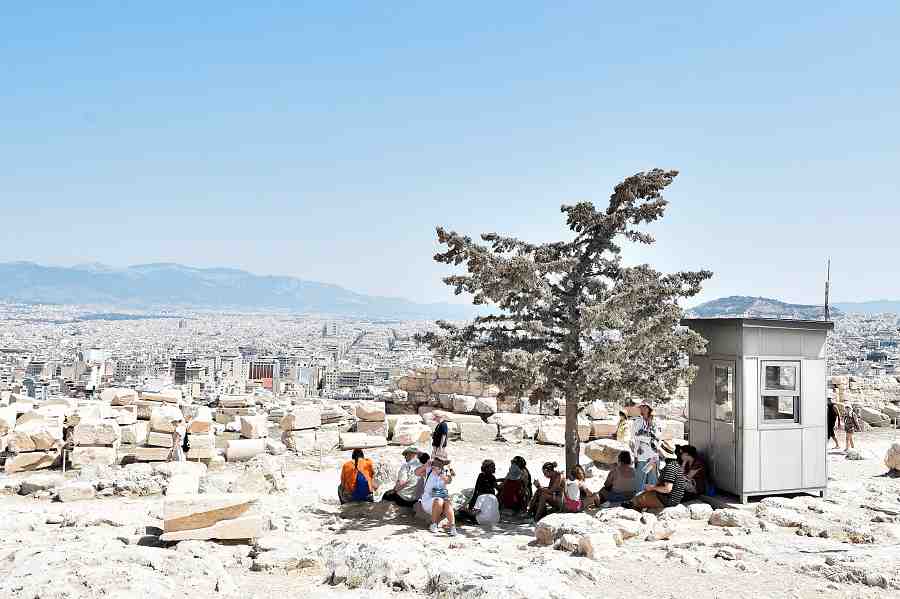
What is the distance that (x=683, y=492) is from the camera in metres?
10.7

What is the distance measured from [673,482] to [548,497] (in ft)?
5.78

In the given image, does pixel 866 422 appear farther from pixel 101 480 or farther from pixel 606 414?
pixel 101 480

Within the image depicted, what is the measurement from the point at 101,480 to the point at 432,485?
657 centimetres

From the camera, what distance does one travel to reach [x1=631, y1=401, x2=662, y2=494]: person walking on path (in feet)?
35.7

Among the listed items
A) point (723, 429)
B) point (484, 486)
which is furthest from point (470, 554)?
point (723, 429)

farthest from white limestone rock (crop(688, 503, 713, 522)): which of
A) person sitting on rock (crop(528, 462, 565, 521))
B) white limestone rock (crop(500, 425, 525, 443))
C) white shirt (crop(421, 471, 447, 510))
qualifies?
white limestone rock (crop(500, 425, 525, 443))

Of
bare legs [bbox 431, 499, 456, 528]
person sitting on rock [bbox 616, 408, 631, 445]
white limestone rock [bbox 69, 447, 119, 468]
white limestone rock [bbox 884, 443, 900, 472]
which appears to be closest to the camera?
bare legs [bbox 431, 499, 456, 528]

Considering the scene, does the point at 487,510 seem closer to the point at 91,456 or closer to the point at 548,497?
the point at 548,497

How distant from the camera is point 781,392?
35.9ft

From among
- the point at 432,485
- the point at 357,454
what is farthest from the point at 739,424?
the point at 357,454

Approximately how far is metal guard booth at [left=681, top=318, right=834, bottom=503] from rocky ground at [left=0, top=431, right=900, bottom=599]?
1.41 ft

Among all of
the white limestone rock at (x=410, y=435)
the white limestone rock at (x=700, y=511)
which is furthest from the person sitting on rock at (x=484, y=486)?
the white limestone rock at (x=410, y=435)

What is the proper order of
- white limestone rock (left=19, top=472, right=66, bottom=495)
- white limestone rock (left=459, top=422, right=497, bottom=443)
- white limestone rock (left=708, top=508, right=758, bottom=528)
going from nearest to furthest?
1. white limestone rock (left=708, top=508, right=758, bottom=528)
2. white limestone rock (left=19, top=472, right=66, bottom=495)
3. white limestone rock (left=459, top=422, right=497, bottom=443)

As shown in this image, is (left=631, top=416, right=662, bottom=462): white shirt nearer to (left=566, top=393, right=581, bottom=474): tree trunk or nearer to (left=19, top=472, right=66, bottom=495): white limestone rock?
(left=566, top=393, right=581, bottom=474): tree trunk
